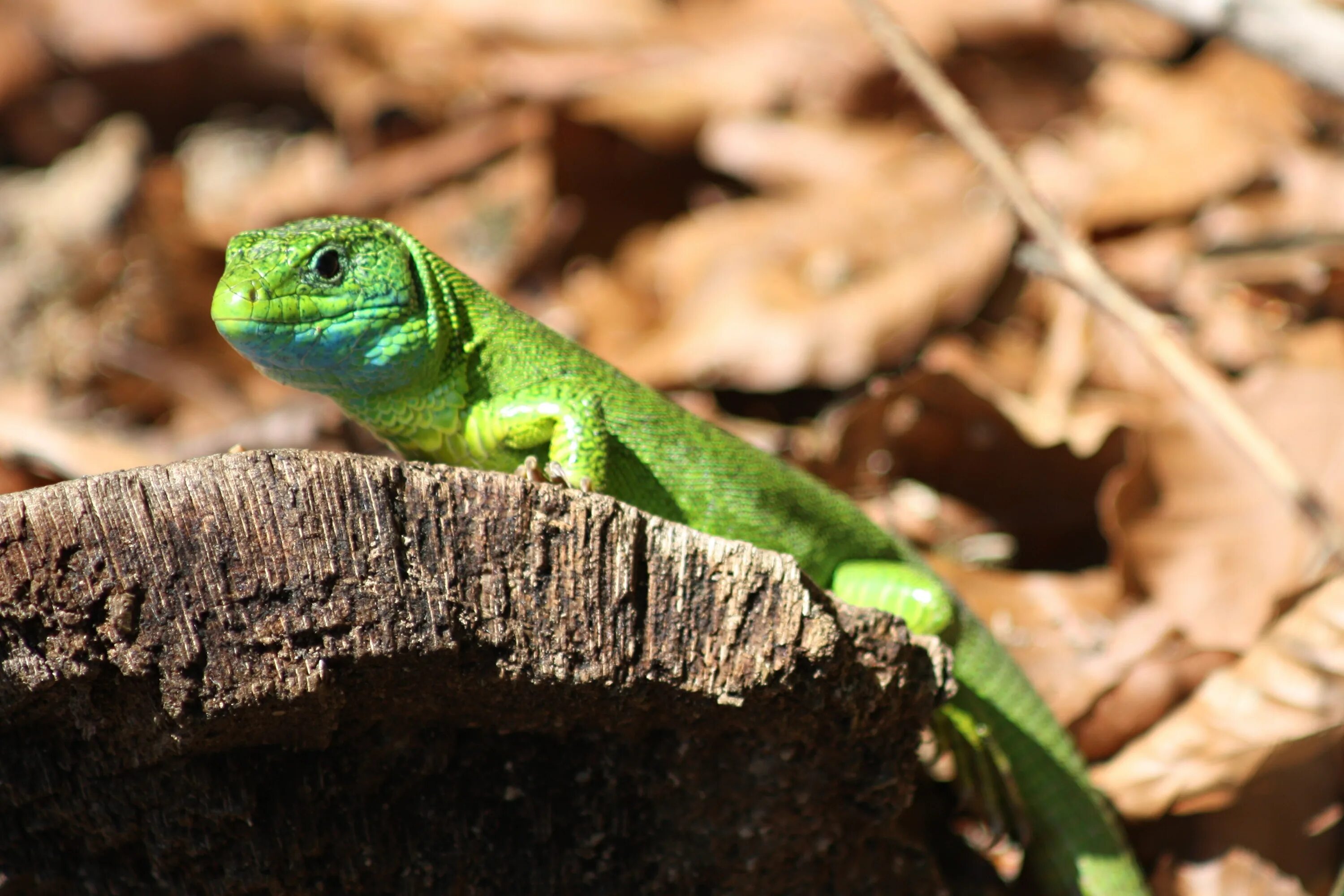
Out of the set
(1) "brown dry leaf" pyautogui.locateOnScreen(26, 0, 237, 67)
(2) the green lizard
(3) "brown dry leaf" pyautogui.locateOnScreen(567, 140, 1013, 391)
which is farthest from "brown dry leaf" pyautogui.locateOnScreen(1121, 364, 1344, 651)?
(1) "brown dry leaf" pyautogui.locateOnScreen(26, 0, 237, 67)

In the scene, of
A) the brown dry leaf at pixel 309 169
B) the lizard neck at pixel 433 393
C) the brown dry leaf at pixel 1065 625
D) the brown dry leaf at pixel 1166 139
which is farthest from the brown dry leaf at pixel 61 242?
the brown dry leaf at pixel 1166 139

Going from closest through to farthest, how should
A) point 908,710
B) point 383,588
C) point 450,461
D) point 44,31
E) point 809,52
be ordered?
point 383,588 → point 908,710 → point 450,461 → point 809,52 → point 44,31

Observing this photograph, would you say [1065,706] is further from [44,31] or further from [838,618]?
[44,31]

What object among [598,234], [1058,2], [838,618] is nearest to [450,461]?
[838,618]

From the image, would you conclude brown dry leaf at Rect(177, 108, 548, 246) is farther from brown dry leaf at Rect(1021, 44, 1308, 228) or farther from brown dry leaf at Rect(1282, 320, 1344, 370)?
brown dry leaf at Rect(1282, 320, 1344, 370)

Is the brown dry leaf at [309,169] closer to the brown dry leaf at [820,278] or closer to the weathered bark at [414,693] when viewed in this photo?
the brown dry leaf at [820,278]

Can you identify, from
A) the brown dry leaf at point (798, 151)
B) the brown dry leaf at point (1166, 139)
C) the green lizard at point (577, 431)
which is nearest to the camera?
the green lizard at point (577, 431)
